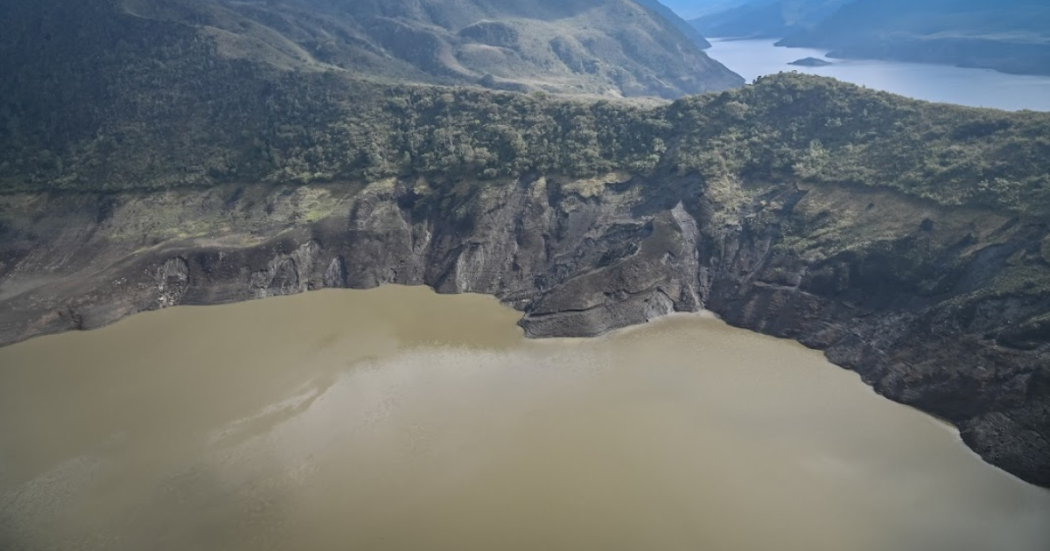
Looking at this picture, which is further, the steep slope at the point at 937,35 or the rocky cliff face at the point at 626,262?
the steep slope at the point at 937,35

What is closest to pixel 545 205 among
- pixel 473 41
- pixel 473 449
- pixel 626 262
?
pixel 626 262

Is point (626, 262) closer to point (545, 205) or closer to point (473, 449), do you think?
point (545, 205)

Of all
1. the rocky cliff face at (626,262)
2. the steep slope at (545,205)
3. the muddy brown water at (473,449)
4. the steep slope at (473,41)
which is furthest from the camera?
the steep slope at (473,41)

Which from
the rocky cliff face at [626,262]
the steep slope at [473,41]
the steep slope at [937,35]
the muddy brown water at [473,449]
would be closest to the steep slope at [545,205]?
the rocky cliff face at [626,262]

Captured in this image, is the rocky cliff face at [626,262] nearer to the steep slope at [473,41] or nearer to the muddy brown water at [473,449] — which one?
the muddy brown water at [473,449]

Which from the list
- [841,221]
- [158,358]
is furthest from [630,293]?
[158,358]

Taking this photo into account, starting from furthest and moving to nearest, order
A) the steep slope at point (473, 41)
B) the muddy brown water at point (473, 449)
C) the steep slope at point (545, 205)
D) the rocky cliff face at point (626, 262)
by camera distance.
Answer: the steep slope at point (473, 41) → the steep slope at point (545, 205) → the rocky cliff face at point (626, 262) → the muddy brown water at point (473, 449)

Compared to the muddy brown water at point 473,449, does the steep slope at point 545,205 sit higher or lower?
higher
